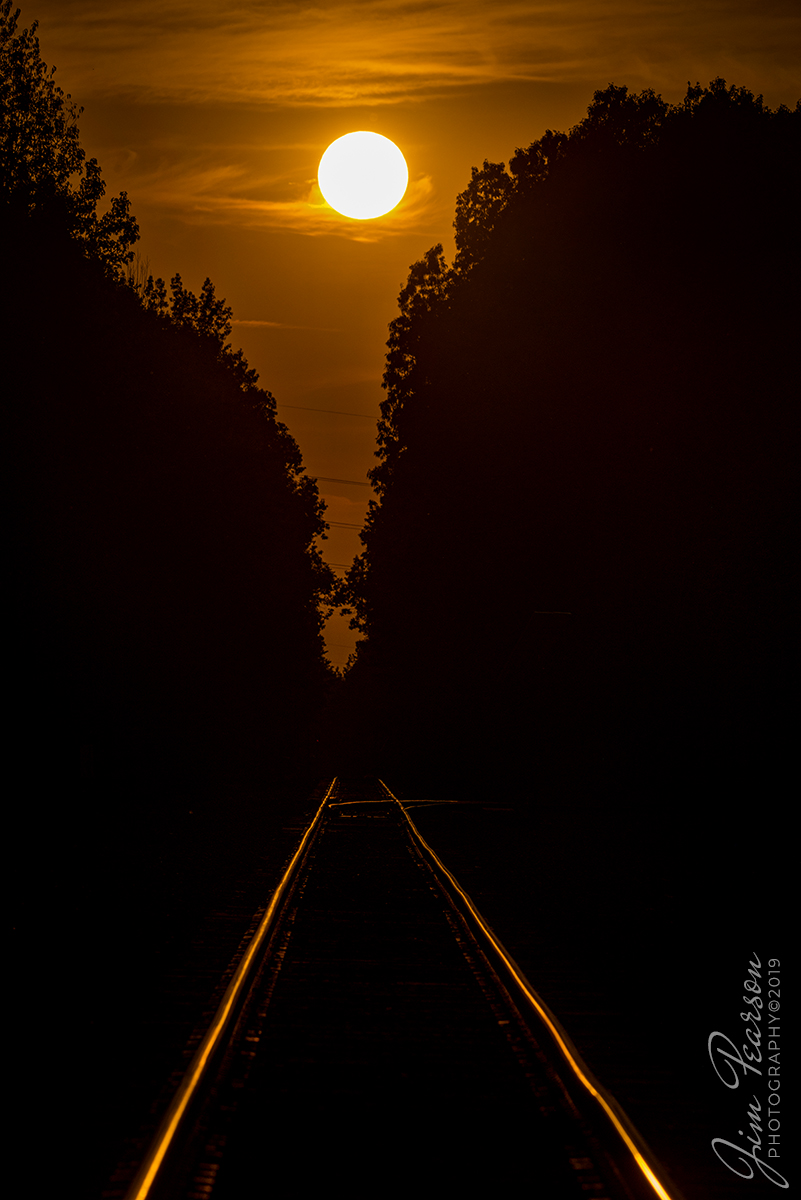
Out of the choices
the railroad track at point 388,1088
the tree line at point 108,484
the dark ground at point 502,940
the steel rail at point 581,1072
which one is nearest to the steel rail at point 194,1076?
the railroad track at point 388,1088

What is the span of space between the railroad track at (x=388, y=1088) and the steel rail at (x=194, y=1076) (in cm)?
1

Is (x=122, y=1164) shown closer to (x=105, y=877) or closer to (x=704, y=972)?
(x=704, y=972)

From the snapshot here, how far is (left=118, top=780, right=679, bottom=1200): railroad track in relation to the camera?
16.5 ft

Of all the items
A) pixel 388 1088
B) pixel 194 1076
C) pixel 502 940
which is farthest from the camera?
pixel 502 940

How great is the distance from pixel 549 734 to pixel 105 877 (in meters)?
25.6

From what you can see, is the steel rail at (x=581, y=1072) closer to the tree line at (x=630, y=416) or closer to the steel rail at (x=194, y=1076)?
the steel rail at (x=194, y=1076)

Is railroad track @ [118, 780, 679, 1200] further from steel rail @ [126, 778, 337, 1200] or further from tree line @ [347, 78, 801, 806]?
tree line @ [347, 78, 801, 806]

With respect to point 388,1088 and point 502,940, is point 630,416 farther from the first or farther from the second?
point 388,1088

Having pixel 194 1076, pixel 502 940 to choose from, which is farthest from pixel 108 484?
pixel 194 1076

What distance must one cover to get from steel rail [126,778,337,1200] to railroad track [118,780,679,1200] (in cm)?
1

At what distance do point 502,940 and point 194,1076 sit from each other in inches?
210

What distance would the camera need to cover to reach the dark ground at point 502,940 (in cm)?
606

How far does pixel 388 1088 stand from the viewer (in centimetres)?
631

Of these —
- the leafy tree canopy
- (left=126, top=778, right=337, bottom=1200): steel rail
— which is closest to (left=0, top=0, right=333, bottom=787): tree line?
the leafy tree canopy
